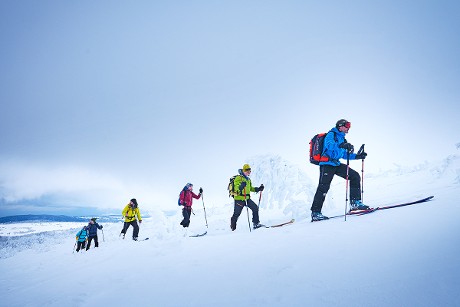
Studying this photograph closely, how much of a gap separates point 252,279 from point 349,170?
4493mm

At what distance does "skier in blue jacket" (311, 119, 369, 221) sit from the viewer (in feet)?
18.5

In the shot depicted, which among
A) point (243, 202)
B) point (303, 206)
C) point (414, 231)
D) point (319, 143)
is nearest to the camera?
point (414, 231)

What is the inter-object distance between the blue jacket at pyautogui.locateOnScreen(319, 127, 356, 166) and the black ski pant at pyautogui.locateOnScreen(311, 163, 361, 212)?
6.8 inches

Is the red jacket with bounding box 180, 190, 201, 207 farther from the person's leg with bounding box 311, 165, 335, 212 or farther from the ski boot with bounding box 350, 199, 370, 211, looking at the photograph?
the ski boot with bounding box 350, 199, 370, 211

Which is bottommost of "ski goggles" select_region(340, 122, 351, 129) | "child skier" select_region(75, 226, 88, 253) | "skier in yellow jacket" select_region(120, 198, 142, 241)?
"child skier" select_region(75, 226, 88, 253)

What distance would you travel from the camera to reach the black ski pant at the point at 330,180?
5.85m

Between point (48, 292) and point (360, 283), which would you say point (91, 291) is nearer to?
point (48, 292)

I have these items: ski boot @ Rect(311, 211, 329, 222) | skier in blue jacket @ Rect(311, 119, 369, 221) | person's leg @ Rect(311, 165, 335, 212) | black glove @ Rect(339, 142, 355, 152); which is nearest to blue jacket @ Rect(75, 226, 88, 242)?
ski boot @ Rect(311, 211, 329, 222)

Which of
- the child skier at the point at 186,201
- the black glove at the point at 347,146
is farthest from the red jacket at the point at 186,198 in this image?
the black glove at the point at 347,146

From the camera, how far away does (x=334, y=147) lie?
5605 mm

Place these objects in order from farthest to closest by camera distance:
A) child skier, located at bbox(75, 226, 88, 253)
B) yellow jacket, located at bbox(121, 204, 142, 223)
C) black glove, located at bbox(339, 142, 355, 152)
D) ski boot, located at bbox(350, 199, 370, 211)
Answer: child skier, located at bbox(75, 226, 88, 253), yellow jacket, located at bbox(121, 204, 142, 223), ski boot, located at bbox(350, 199, 370, 211), black glove, located at bbox(339, 142, 355, 152)

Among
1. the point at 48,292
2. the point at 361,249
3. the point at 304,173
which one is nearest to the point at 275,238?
the point at 361,249

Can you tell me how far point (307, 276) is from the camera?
7.59ft

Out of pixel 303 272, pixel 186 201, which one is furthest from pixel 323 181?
pixel 186 201
